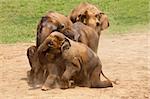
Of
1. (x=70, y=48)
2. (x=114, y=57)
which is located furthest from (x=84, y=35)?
(x=114, y=57)

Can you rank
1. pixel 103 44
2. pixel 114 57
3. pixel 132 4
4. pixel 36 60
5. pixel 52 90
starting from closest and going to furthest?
pixel 52 90 < pixel 36 60 < pixel 114 57 < pixel 103 44 < pixel 132 4

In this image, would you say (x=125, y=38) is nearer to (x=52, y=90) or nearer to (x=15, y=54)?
(x=15, y=54)

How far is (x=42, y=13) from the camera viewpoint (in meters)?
16.2

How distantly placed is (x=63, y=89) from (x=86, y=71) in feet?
1.23

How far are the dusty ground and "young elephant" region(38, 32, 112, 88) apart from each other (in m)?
0.15

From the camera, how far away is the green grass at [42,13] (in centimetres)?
1291

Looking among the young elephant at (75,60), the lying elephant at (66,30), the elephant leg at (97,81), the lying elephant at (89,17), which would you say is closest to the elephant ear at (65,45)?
the young elephant at (75,60)

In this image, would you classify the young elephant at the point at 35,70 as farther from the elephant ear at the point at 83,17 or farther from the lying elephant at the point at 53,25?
the elephant ear at the point at 83,17

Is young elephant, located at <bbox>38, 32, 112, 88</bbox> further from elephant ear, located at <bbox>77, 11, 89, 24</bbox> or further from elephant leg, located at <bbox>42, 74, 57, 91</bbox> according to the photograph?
elephant ear, located at <bbox>77, 11, 89, 24</bbox>

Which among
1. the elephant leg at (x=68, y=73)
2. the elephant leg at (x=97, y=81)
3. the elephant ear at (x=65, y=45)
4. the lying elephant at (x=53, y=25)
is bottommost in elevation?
the elephant leg at (x=97, y=81)

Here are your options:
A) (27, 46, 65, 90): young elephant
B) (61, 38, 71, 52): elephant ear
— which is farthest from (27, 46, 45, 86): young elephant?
(61, 38, 71, 52): elephant ear

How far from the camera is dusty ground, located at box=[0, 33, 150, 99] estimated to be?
664cm

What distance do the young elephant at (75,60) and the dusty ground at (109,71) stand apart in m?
0.15

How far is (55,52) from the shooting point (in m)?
6.81
